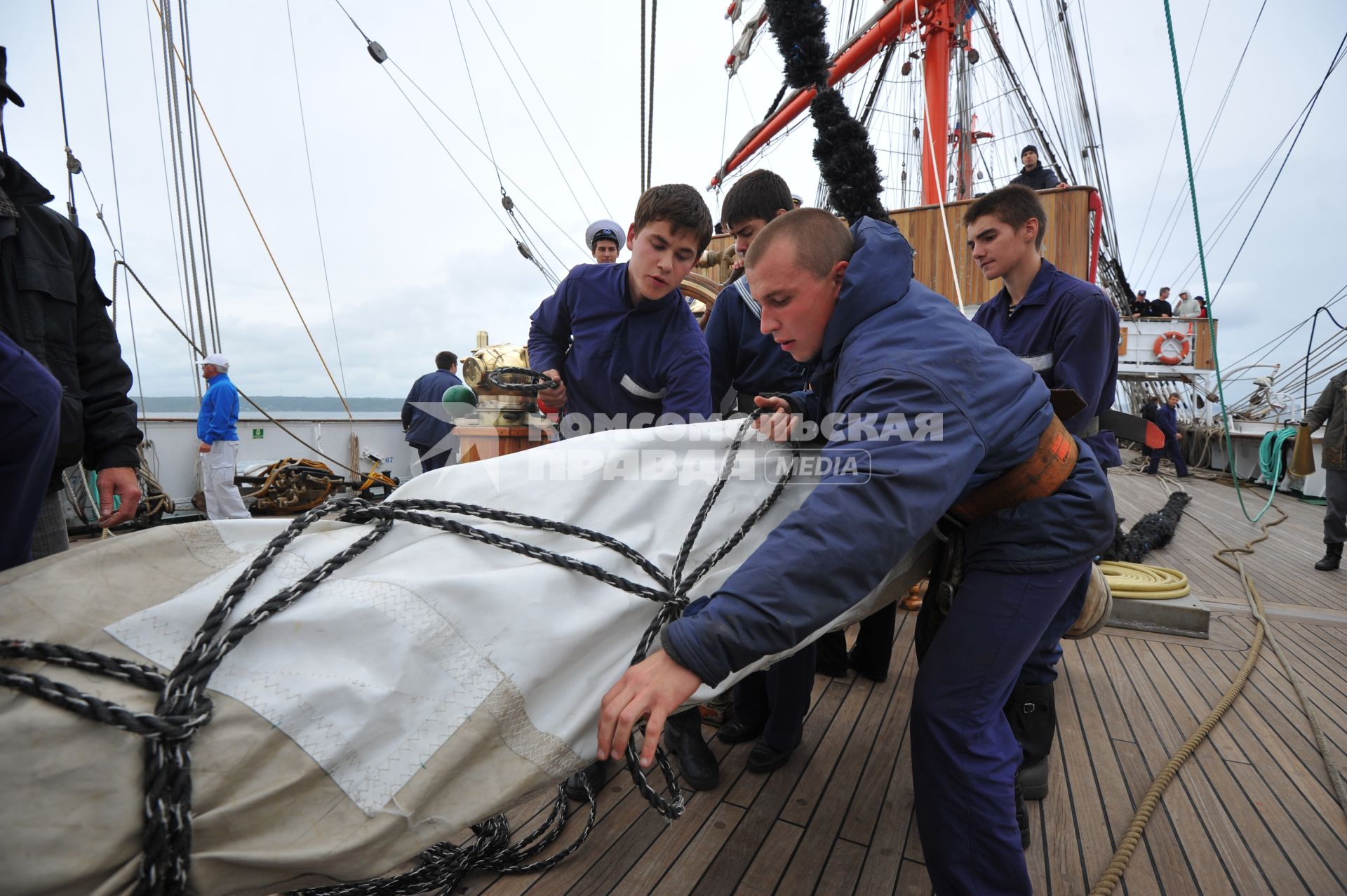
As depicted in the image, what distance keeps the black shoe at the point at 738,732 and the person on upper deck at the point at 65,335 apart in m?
1.73

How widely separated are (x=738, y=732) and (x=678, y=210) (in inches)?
63.4

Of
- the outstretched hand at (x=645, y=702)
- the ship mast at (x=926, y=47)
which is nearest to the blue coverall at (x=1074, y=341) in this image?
the outstretched hand at (x=645, y=702)

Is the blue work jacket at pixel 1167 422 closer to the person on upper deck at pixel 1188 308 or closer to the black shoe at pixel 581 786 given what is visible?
the person on upper deck at pixel 1188 308

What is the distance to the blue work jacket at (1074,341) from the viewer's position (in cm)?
215

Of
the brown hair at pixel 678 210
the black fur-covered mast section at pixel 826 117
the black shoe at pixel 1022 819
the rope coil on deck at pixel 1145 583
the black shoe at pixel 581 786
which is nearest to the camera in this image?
the black shoe at pixel 1022 819

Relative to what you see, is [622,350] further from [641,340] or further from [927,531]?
[927,531]

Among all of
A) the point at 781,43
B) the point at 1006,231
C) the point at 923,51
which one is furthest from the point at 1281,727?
the point at 923,51

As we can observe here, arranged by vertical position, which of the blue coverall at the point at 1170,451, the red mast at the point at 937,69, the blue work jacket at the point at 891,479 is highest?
the red mast at the point at 937,69

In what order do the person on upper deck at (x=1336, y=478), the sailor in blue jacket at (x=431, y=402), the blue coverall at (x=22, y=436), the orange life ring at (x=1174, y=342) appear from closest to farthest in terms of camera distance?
the blue coverall at (x=22, y=436) → the person on upper deck at (x=1336, y=478) → the sailor in blue jacket at (x=431, y=402) → the orange life ring at (x=1174, y=342)

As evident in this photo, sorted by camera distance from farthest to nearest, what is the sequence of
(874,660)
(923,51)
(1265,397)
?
(1265,397), (923,51), (874,660)

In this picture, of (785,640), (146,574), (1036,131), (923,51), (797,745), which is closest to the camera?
(146,574)

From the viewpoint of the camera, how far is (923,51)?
8859 mm

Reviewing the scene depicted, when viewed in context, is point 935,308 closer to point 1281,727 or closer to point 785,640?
point 785,640

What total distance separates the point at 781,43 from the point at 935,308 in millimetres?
1754
